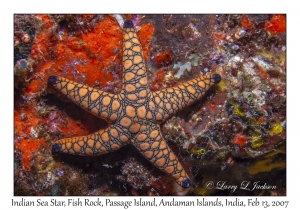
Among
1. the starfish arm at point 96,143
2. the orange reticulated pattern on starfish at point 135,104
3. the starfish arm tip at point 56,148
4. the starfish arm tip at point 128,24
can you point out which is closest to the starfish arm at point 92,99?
the orange reticulated pattern on starfish at point 135,104

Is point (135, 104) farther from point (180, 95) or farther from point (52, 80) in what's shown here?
point (52, 80)

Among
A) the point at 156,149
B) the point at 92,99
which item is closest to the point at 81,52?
the point at 92,99

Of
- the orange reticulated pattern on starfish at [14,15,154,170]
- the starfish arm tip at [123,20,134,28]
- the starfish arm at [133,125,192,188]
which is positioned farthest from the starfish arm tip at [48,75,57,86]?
the starfish arm at [133,125,192,188]

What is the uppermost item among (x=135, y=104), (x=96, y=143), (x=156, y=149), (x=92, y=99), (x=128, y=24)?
(x=128, y=24)

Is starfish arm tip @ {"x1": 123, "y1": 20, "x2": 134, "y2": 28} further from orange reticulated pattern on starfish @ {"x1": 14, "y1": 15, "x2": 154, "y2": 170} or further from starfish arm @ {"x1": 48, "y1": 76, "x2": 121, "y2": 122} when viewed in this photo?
starfish arm @ {"x1": 48, "y1": 76, "x2": 121, "y2": 122}

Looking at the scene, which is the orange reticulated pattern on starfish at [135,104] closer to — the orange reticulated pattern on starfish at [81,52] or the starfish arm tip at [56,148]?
the orange reticulated pattern on starfish at [81,52]
